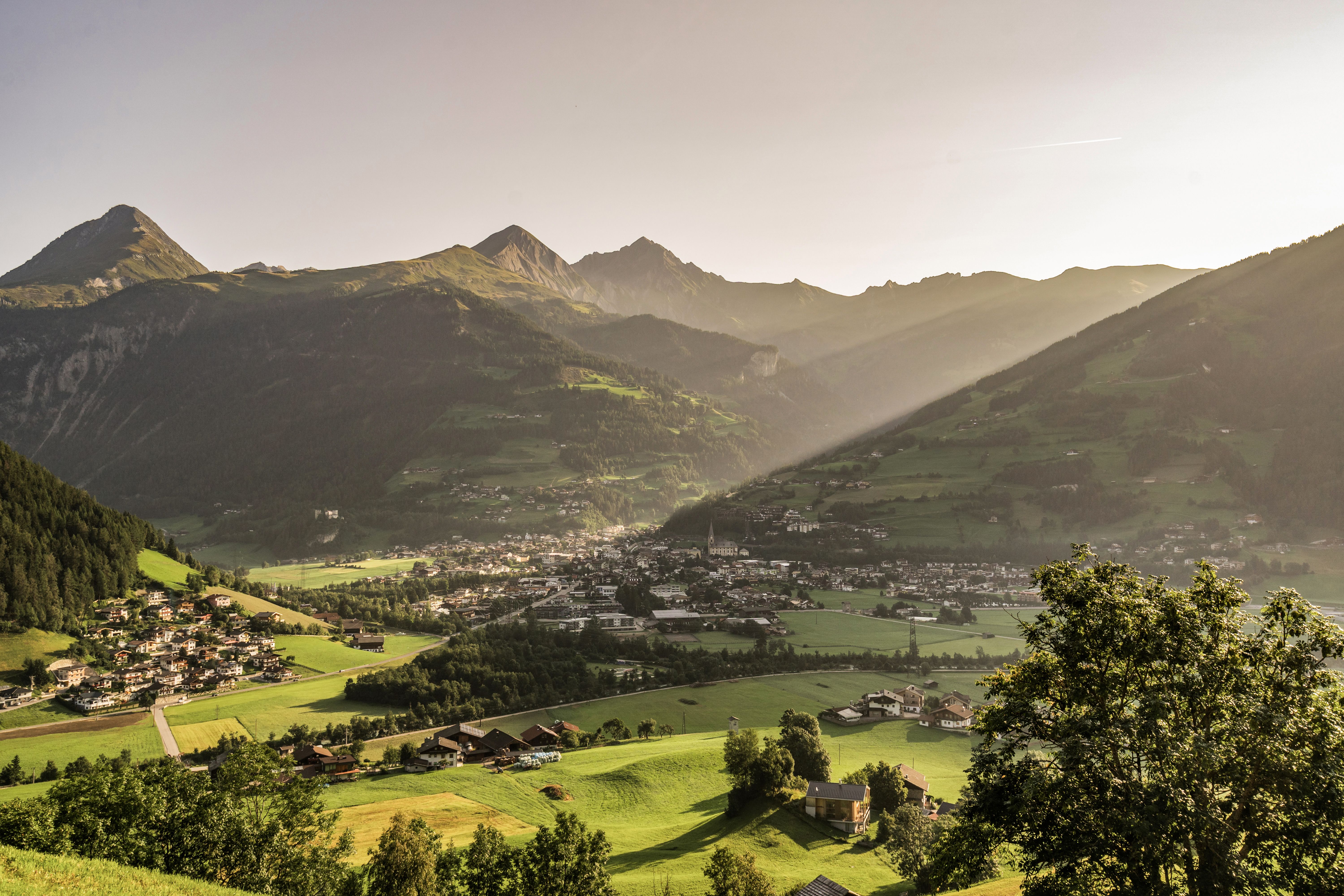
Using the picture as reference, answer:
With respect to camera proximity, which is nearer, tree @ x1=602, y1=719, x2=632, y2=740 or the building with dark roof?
the building with dark roof

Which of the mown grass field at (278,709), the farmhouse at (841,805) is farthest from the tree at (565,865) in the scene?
the mown grass field at (278,709)

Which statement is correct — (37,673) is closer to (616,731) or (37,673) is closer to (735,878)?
(616,731)

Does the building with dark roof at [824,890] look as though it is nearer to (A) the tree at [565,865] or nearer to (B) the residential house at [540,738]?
(A) the tree at [565,865]

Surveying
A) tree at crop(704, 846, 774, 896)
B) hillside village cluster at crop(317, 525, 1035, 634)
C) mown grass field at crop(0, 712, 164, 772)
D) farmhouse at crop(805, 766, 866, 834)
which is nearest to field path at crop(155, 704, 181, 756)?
mown grass field at crop(0, 712, 164, 772)

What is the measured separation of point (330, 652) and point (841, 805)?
64.2m

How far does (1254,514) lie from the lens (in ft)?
421

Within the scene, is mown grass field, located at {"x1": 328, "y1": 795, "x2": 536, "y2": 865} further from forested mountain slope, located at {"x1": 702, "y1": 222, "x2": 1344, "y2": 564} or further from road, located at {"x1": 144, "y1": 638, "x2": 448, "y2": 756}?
forested mountain slope, located at {"x1": 702, "y1": 222, "x2": 1344, "y2": 564}

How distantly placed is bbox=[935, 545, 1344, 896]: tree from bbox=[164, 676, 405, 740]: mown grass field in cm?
5981

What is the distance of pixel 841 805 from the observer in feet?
134

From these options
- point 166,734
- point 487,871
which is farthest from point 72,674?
point 487,871

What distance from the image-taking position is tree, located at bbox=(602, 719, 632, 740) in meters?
60.1

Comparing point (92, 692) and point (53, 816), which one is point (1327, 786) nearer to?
point (53, 816)

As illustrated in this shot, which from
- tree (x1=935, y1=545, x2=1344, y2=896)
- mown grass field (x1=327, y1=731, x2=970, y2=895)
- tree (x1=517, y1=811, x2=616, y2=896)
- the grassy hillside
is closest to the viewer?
tree (x1=935, y1=545, x2=1344, y2=896)

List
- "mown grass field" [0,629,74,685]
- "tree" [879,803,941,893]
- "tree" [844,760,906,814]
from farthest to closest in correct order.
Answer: "mown grass field" [0,629,74,685], "tree" [844,760,906,814], "tree" [879,803,941,893]
